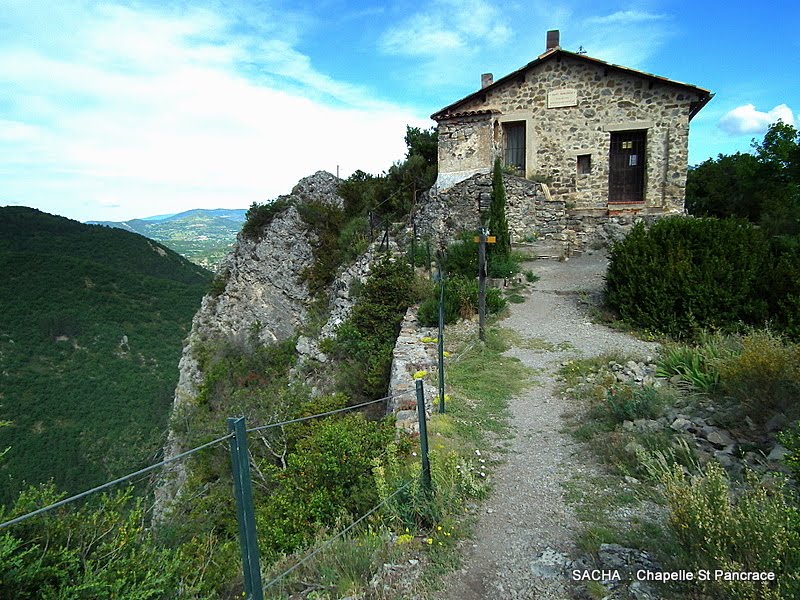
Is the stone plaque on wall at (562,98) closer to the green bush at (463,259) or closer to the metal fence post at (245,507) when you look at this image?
the green bush at (463,259)

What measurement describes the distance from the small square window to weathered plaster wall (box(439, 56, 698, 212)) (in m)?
0.13

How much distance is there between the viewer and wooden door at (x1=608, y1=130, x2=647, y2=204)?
1519 cm

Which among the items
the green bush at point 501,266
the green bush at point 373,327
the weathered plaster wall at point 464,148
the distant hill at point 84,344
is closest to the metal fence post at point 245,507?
the green bush at point 373,327

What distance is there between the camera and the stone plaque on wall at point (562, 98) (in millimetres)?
15172

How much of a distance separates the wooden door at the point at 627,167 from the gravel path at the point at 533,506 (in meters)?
9.17

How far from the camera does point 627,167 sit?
1541cm

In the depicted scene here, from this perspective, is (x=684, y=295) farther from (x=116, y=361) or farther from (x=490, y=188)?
(x=116, y=361)

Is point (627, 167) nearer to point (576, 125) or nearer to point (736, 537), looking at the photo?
point (576, 125)

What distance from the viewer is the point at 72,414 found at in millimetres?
33250

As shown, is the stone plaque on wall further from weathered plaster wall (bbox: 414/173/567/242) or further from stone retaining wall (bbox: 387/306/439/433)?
stone retaining wall (bbox: 387/306/439/433)

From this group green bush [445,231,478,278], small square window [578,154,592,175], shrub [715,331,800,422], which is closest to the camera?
shrub [715,331,800,422]

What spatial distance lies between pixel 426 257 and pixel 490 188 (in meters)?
3.17

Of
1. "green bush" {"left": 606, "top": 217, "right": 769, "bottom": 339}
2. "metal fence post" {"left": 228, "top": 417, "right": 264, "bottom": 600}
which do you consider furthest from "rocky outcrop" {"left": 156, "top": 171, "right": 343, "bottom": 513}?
"metal fence post" {"left": 228, "top": 417, "right": 264, "bottom": 600}

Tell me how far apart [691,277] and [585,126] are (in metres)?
8.94
